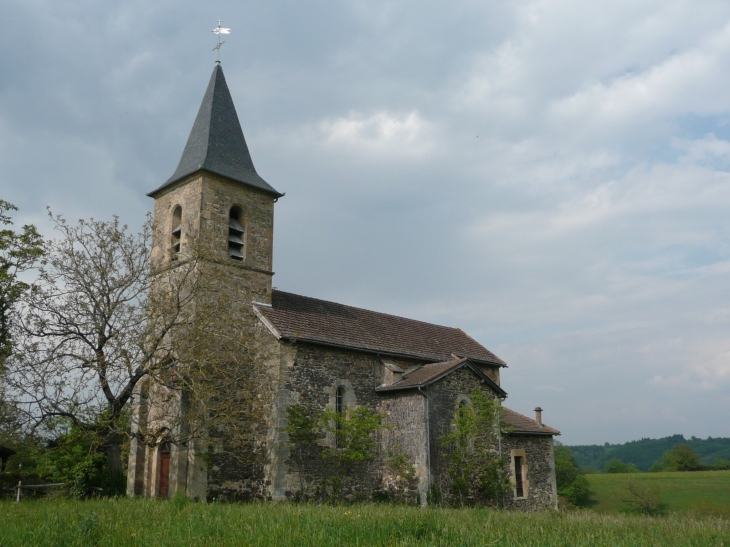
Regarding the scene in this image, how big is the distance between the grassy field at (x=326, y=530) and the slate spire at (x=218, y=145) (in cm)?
1408

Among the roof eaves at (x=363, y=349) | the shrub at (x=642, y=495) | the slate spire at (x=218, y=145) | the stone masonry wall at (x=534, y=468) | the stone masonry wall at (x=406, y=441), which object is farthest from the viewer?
the shrub at (x=642, y=495)

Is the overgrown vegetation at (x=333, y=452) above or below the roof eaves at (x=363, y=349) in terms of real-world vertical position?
below

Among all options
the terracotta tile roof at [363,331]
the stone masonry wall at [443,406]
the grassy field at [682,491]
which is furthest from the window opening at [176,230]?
the grassy field at [682,491]

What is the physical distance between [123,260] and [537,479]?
19.1 m

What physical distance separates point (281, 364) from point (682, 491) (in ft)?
136

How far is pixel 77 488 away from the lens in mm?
17625

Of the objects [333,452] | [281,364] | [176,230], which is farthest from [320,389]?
[176,230]

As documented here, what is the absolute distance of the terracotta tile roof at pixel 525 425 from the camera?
26.0 m

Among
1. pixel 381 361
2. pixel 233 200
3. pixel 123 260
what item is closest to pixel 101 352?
pixel 123 260

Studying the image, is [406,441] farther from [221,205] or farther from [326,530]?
[326,530]

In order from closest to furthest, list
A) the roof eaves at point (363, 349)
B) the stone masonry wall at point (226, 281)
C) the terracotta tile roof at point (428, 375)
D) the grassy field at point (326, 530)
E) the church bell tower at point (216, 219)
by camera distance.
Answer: the grassy field at point (326, 530), the stone masonry wall at point (226, 281), the roof eaves at point (363, 349), the church bell tower at point (216, 219), the terracotta tile roof at point (428, 375)

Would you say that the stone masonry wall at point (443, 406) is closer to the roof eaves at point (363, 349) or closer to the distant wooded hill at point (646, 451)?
the roof eaves at point (363, 349)

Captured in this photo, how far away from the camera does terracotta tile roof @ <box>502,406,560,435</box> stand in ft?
85.2

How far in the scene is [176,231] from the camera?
22516mm
